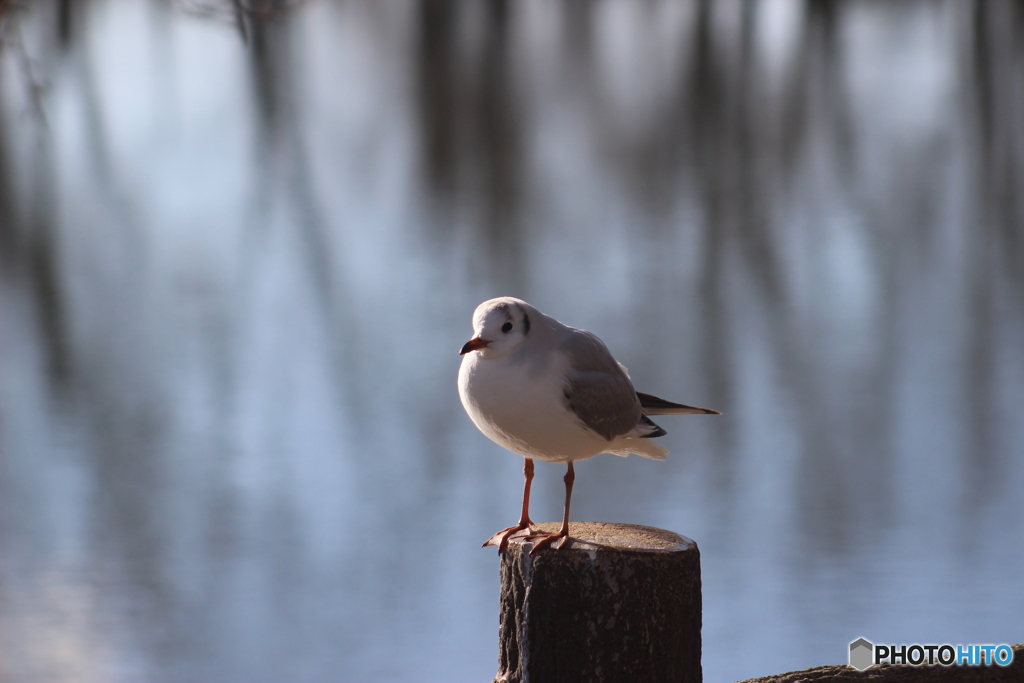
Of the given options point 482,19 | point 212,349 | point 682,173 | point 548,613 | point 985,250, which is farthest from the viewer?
point 482,19

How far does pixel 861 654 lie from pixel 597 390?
0.84 metres

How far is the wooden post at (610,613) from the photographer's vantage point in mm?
1849

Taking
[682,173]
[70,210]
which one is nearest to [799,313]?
[682,173]

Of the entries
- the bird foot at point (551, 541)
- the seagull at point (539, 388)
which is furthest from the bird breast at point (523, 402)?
the bird foot at point (551, 541)

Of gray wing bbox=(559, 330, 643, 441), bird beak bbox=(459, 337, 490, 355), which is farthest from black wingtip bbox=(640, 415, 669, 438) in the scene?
bird beak bbox=(459, 337, 490, 355)

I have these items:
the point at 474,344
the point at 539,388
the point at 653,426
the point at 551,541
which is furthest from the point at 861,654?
the point at 474,344

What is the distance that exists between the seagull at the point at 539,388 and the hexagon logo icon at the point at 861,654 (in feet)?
2.33

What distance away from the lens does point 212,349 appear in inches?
307

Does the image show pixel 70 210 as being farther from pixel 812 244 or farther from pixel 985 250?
pixel 985 250

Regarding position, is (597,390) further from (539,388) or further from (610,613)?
(610,613)

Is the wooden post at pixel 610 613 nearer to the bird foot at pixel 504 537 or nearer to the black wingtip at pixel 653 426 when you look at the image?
the bird foot at pixel 504 537

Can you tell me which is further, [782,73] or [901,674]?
[782,73]

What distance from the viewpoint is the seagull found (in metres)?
1.88

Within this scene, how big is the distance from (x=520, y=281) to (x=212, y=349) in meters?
2.54
